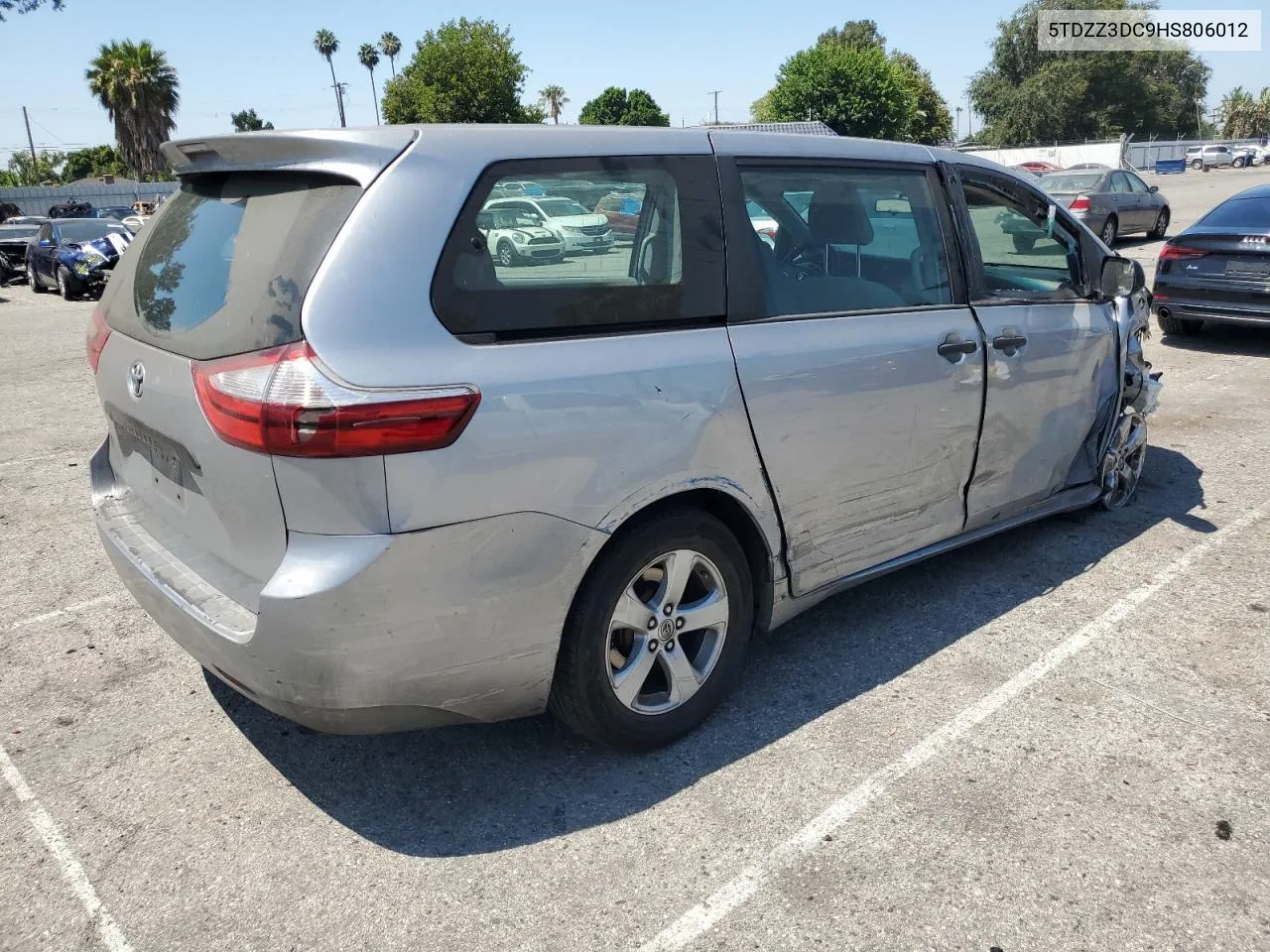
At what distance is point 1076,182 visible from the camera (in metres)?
18.4

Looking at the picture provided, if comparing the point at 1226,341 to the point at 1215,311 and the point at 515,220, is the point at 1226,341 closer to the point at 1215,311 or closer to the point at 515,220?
the point at 1215,311

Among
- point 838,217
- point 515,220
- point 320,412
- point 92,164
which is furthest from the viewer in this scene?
point 92,164

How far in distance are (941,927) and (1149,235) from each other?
2211 centimetres

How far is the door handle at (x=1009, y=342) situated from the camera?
3840 mm

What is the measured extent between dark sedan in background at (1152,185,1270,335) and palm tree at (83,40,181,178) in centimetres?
5635

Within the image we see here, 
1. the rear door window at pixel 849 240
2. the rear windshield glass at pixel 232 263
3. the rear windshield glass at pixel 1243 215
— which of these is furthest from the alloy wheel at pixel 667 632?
the rear windshield glass at pixel 1243 215

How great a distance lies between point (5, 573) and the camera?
4.61 metres

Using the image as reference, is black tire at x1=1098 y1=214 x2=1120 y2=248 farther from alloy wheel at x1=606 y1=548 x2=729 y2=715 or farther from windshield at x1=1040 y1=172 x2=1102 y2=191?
alloy wheel at x1=606 y1=548 x2=729 y2=715

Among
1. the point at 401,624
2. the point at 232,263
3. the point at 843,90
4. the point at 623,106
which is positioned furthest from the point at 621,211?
the point at 623,106

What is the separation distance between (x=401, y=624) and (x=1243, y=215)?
9.79 meters

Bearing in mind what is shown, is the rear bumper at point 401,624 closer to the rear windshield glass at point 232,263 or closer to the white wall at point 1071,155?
the rear windshield glass at point 232,263

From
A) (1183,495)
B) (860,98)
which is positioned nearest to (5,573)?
(1183,495)

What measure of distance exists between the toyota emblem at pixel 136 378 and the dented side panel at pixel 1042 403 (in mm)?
2955

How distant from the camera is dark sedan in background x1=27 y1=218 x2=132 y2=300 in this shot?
60.0 feet
